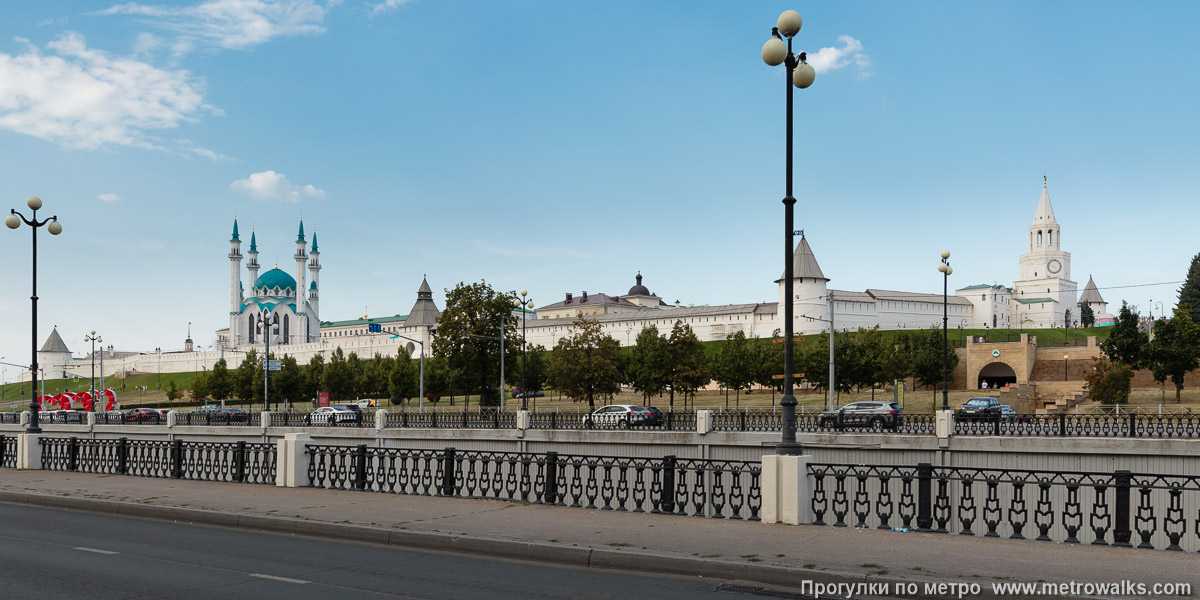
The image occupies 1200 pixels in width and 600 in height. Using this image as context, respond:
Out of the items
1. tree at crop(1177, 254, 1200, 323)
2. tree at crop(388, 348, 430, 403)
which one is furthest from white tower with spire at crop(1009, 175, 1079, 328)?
tree at crop(388, 348, 430, 403)

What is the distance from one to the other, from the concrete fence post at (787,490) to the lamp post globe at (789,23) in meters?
6.23

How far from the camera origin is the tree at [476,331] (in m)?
65.6

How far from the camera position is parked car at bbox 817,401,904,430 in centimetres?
4025

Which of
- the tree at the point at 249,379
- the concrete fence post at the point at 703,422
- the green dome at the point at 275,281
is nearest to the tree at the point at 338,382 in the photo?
the tree at the point at 249,379

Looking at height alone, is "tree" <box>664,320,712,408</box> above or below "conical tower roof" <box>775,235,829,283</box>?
below

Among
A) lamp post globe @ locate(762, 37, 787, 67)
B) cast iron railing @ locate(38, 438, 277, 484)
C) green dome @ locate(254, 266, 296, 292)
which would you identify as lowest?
cast iron railing @ locate(38, 438, 277, 484)

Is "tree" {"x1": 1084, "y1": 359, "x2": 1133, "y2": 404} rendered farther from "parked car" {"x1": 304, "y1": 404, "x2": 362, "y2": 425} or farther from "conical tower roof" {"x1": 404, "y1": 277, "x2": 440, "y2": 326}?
"conical tower roof" {"x1": 404, "y1": 277, "x2": 440, "y2": 326}

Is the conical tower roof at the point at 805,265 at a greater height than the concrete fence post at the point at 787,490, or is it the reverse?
the conical tower roof at the point at 805,265

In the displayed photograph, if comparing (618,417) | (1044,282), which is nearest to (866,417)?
(618,417)

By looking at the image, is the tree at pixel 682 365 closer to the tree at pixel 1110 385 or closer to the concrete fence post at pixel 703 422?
the tree at pixel 1110 385

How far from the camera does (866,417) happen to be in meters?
43.0

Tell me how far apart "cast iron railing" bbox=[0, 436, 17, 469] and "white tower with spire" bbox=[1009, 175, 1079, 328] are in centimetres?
17218

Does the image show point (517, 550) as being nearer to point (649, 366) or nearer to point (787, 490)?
point (787, 490)

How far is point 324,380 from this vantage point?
101 meters
